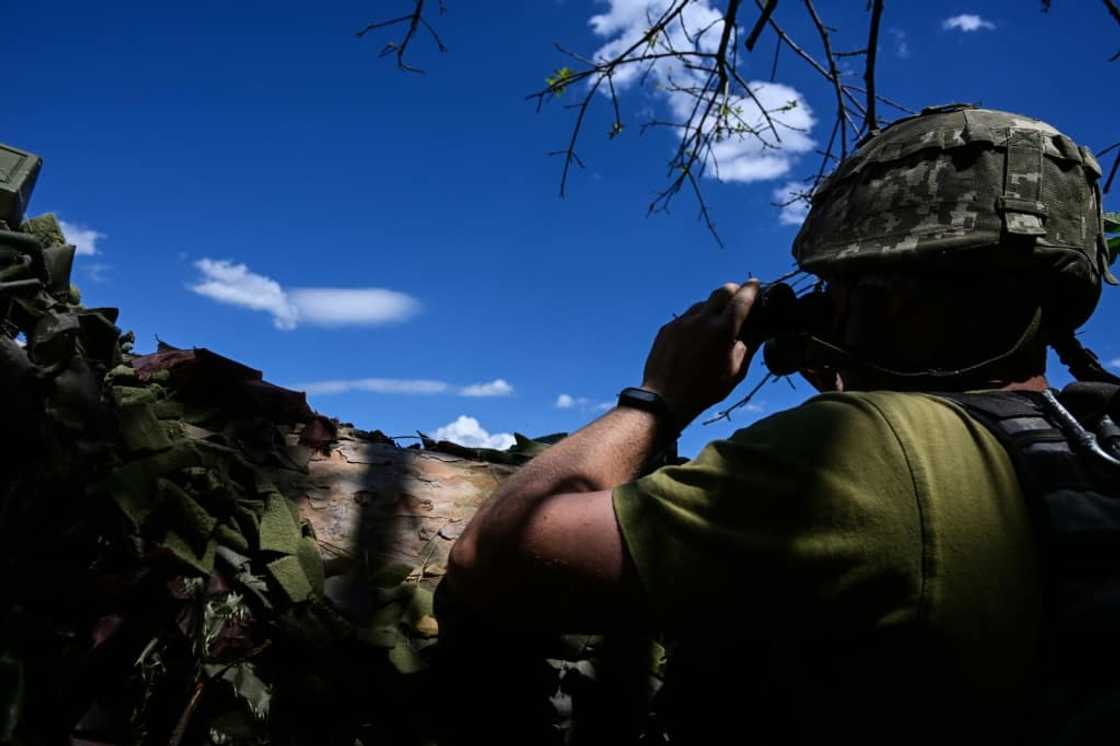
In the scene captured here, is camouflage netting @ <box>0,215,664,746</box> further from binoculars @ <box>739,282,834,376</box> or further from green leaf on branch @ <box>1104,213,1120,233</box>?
green leaf on branch @ <box>1104,213,1120,233</box>

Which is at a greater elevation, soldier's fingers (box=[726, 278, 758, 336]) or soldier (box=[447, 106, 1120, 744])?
soldier's fingers (box=[726, 278, 758, 336])

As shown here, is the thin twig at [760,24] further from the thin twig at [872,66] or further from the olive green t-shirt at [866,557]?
the olive green t-shirt at [866,557]

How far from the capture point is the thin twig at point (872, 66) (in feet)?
11.6

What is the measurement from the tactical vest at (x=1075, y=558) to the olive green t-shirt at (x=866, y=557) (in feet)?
0.09

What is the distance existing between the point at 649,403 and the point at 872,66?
2.71m

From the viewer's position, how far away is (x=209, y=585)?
1.79m

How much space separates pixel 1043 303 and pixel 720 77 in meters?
Answer: 2.60

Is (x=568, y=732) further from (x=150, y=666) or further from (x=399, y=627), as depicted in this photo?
(x=150, y=666)

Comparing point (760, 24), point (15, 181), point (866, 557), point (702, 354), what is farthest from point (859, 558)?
point (760, 24)

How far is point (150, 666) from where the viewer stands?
5.57 ft

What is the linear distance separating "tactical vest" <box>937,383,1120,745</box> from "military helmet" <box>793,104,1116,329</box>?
59 cm

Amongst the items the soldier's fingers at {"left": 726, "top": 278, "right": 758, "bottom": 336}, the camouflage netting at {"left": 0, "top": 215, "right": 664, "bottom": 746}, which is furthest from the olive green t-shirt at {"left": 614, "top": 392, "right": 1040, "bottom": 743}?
the soldier's fingers at {"left": 726, "top": 278, "right": 758, "bottom": 336}

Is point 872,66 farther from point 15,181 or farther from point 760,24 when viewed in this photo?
point 15,181

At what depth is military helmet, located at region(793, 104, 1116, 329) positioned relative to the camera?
204cm
